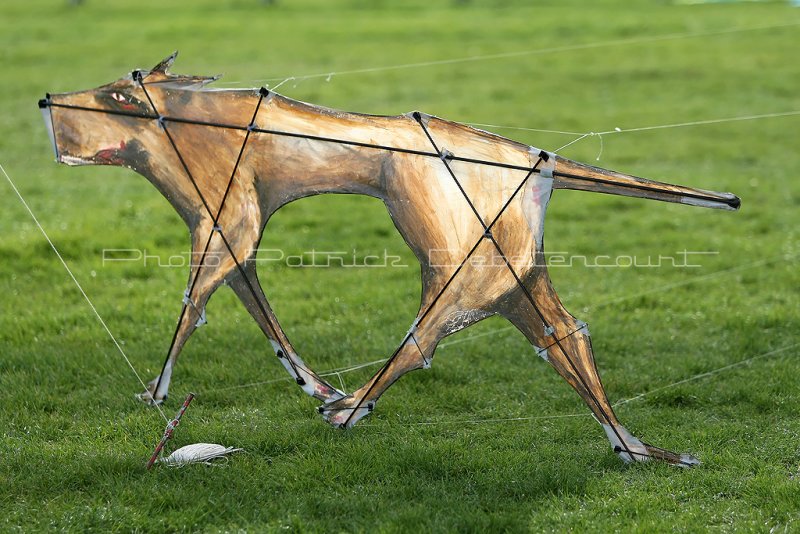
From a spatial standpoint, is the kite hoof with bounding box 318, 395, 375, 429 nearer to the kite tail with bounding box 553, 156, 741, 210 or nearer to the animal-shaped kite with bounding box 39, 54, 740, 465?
the animal-shaped kite with bounding box 39, 54, 740, 465

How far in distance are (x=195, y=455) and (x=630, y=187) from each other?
120 inches

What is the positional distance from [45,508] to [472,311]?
8.99ft

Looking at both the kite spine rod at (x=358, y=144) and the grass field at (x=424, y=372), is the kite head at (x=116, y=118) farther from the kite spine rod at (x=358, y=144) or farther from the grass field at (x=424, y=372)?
the grass field at (x=424, y=372)

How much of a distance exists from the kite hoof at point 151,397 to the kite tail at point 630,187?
3155 mm

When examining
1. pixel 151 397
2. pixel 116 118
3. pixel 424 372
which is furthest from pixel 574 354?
pixel 116 118

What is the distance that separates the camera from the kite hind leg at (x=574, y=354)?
6055mm

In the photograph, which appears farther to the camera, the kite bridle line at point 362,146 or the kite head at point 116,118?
the kite head at point 116,118

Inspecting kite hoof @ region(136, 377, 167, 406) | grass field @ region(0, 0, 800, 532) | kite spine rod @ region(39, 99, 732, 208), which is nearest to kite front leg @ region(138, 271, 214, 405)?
kite hoof @ region(136, 377, 167, 406)

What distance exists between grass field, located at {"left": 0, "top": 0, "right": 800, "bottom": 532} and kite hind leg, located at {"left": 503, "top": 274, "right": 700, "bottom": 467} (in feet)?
0.39

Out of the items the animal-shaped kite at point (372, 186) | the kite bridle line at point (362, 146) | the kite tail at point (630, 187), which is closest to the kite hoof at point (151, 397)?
the kite bridle line at point (362, 146)

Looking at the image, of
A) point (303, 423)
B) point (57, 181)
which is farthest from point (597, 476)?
point (57, 181)

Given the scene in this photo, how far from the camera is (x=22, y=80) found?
61.4 ft

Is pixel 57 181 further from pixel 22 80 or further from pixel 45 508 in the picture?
pixel 45 508

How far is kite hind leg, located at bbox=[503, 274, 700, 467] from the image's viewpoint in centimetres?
605
